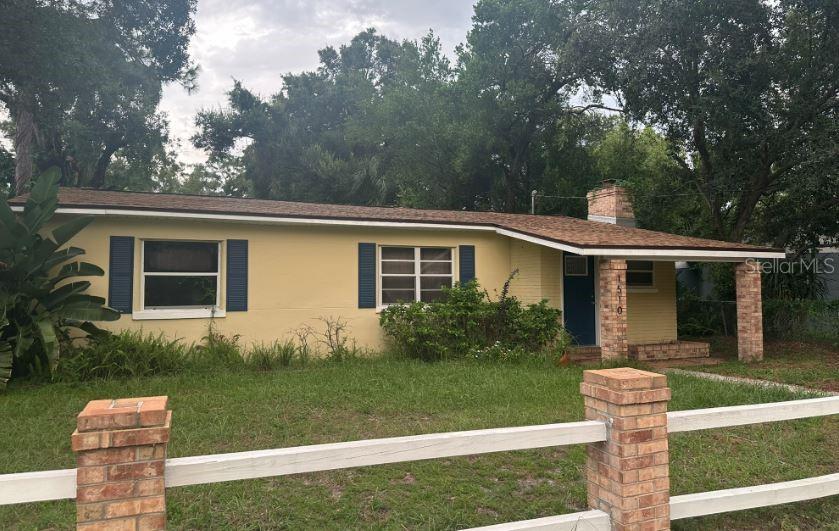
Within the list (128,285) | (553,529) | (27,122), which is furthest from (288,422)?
(27,122)

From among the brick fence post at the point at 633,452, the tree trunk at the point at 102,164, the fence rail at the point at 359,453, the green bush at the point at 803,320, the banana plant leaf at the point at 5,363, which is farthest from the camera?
the tree trunk at the point at 102,164

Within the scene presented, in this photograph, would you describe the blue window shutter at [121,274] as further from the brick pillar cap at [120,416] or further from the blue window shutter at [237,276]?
the brick pillar cap at [120,416]

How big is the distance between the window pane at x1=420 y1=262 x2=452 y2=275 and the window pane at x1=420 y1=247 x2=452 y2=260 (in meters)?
0.11

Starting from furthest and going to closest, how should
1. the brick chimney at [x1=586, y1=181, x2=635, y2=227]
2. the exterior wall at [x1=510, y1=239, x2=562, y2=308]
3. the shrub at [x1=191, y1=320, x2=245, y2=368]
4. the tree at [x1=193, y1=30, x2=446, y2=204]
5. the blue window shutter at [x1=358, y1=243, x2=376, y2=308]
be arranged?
1. the tree at [x1=193, y1=30, x2=446, y2=204]
2. the brick chimney at [x1=586, y1=181, x2=635, y2=227]
3. the exterior wall at [x1=510, y1=239, x2=562, y2=308]
4. the blue window shutter at [x1=358, y1=243, x2=376, y2=308]
5. the shrub at [x1=191, y1=320, x2=245, y2=368]

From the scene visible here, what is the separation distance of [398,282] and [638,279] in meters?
5.83

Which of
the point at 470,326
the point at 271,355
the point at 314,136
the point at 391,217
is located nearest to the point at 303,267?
the point at 271,355

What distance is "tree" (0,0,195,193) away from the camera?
29.0ft

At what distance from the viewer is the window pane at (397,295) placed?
37.1 feet

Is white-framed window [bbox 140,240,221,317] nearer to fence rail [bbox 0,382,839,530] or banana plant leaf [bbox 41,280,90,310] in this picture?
banana plant leaf [bbox 41,280,90,310]

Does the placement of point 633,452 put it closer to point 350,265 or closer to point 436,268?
point 350,265

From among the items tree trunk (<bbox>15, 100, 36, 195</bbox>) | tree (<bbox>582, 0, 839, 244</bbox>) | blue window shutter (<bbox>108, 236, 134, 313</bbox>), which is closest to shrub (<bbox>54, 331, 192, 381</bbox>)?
blue window shutter (<bbox>108, 236, 134, 313</bbox>)

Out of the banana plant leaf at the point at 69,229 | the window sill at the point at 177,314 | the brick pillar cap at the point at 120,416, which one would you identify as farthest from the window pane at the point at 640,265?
the brick pillar cap at the point at 120,416

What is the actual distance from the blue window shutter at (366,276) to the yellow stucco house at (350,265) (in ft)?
0.07

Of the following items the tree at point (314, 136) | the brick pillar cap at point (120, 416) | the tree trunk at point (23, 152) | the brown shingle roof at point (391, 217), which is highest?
the tree at point (314, 136)
